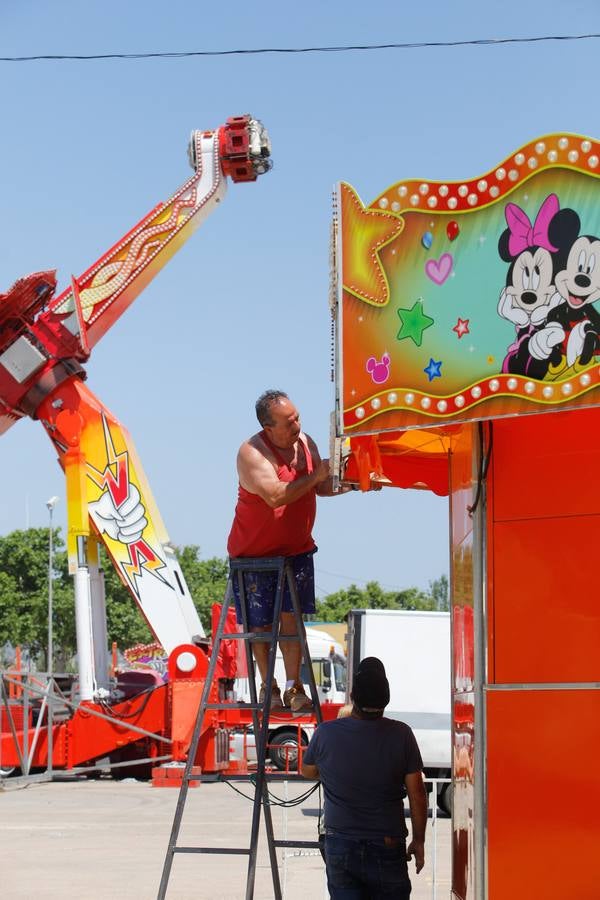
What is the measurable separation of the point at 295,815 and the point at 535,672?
1104 cm

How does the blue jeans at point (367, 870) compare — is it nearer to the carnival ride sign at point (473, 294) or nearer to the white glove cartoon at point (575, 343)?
the carnival ride sign at point (473, 294)

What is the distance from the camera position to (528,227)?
494 centimetres

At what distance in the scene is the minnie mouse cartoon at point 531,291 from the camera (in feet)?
16.0

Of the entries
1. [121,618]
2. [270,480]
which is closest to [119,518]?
[270,480]

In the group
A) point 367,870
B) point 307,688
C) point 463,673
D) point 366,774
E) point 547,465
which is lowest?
point 307,688

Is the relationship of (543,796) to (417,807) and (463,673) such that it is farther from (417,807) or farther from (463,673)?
(463,673)

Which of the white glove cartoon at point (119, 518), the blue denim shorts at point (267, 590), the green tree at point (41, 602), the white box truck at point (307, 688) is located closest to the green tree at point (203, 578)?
the green tree at point (41, 602)

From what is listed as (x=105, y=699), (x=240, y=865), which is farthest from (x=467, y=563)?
(x=105, y=699)

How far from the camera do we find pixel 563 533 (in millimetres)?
5727

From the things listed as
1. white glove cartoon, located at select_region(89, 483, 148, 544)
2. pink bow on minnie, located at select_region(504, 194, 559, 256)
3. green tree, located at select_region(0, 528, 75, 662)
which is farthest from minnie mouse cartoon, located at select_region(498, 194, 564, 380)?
green tree, located at select_region(0, 528, 75, 662)

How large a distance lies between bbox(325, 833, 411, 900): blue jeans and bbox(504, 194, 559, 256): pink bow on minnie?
8.53 feet

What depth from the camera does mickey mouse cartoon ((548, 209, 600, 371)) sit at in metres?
4.78

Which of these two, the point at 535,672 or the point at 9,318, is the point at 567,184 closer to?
the point at 535,672

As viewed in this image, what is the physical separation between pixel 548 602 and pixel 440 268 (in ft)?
5.40
